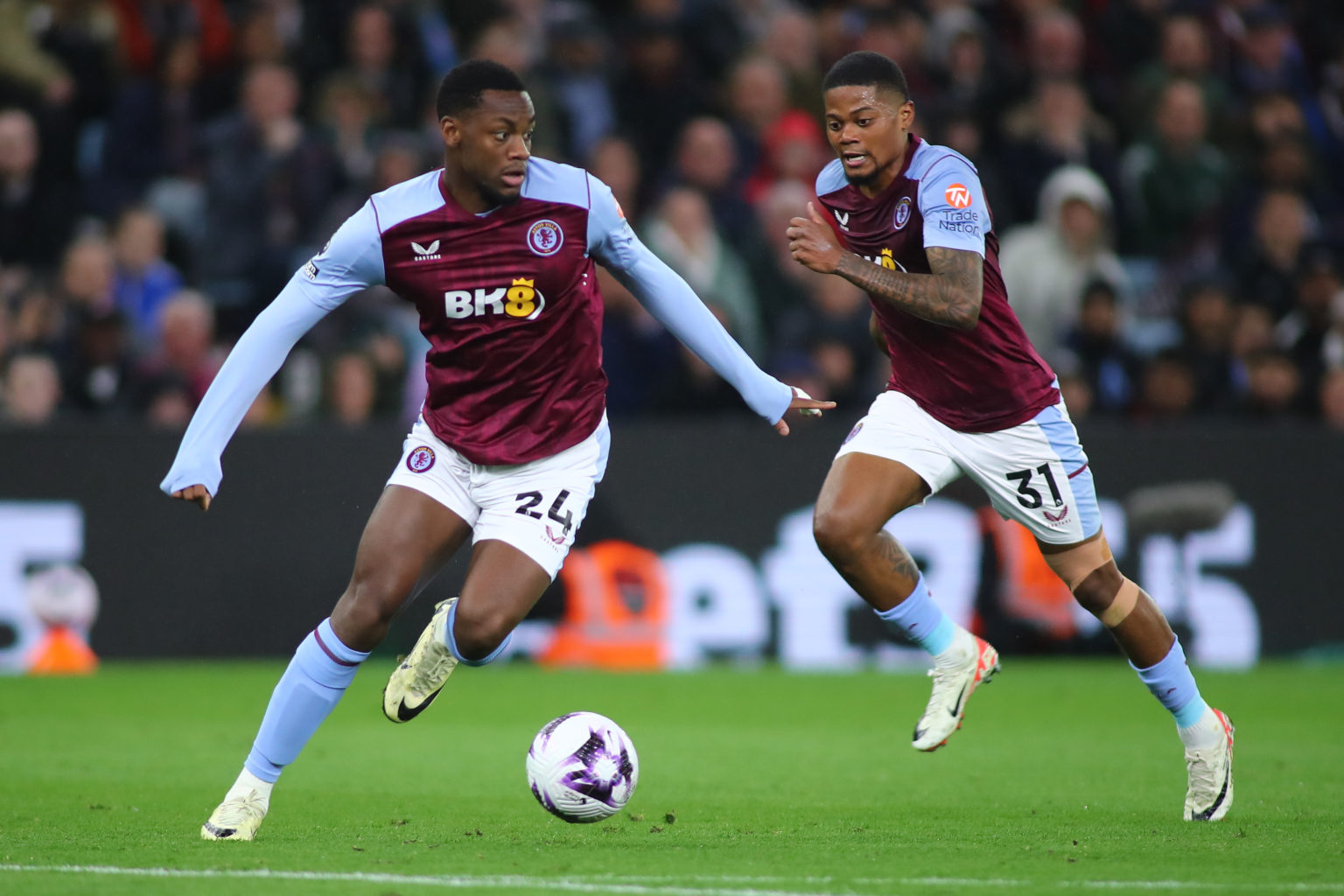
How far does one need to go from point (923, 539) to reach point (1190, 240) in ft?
14.0

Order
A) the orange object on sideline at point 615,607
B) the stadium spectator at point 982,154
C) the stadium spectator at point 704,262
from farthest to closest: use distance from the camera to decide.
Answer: the stadium spectator at point 982,154 → the stadium spectator at point 704,262 → the orange object on sideline at point 615,607

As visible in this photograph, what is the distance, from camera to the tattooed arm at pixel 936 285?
6387 mm

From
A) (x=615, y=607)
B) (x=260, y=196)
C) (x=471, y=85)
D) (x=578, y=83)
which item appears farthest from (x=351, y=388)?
(x=471, y=85)

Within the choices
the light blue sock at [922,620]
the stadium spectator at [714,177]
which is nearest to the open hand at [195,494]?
the light blue sock at [922,620]

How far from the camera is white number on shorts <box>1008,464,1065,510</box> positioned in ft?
22.1

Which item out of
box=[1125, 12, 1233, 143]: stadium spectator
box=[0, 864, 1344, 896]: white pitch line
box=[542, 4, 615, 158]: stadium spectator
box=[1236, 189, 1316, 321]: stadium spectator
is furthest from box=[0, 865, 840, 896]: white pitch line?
box=[1125, 12, 1233, 143]: stadium spectator

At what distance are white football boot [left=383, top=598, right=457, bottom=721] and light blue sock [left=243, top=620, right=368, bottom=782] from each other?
64cm

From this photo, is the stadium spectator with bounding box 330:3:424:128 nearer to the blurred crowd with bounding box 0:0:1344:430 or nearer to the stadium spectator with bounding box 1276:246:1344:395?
the blurred crowd with bounding box 0:0:1344:430

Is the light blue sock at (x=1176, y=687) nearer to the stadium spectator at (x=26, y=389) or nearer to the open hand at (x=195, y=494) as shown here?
the open hand at (x=195, y=494)

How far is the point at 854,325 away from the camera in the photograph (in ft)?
42.5

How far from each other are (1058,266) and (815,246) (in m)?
7.25

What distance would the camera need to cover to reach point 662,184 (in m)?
13.9

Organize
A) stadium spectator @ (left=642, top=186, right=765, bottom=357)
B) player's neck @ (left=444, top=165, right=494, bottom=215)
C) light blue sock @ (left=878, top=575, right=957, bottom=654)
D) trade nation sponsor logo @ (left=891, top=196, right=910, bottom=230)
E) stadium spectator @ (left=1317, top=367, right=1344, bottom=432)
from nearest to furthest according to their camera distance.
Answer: player's neck @ (left=444, top=165, right=494, bottom=215) < trade nation sponsor logo @ (left=891, top=196, right=910, bottom=230) < light blue sock @ (left=878, top=575, right=957, bottom=654) < stadium spectator @ (left=1317, top=367, right=1344, bottom=432) < stadium spectator @ (left=642, top=186, right=765, bottom=357)

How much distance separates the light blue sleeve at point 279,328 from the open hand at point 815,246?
1.51 meters
